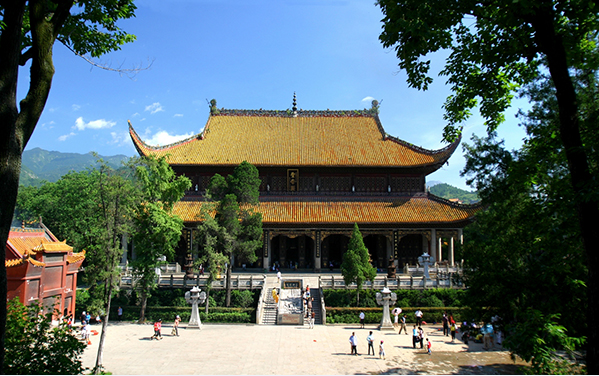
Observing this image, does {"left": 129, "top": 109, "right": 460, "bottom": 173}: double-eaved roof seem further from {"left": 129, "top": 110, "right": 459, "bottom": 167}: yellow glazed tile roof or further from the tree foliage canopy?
the tree foliage canopy

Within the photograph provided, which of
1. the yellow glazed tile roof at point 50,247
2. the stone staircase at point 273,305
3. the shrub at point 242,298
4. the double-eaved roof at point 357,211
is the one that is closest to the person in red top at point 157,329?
the shrub at point 242,298

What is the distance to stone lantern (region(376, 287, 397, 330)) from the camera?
21.0 metres

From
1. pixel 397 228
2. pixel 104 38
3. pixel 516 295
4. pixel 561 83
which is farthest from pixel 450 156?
pixel 104 38

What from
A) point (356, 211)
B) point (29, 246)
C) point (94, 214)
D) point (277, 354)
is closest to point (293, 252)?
point (356, 211)

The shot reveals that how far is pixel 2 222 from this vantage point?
5.64 meters

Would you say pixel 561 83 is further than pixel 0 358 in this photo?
Yes

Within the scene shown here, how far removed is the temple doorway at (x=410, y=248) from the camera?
31.8 metres

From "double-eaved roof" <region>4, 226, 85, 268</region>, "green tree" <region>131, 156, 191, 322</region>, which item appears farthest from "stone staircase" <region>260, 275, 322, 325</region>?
"double-eaved roof" <region>4, 226, 85, 268</region>

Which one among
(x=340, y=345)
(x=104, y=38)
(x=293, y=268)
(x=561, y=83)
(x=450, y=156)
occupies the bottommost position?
(x=340, y=345)

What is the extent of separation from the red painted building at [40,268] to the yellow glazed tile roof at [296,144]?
36.9 ft

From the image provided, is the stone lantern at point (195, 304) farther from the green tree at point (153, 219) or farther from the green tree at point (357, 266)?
the green tree at point (357, 266)

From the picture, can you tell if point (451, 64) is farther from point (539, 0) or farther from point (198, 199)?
point (198, 199)

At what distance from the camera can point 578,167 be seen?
6172mm

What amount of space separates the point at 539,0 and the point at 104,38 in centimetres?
907
